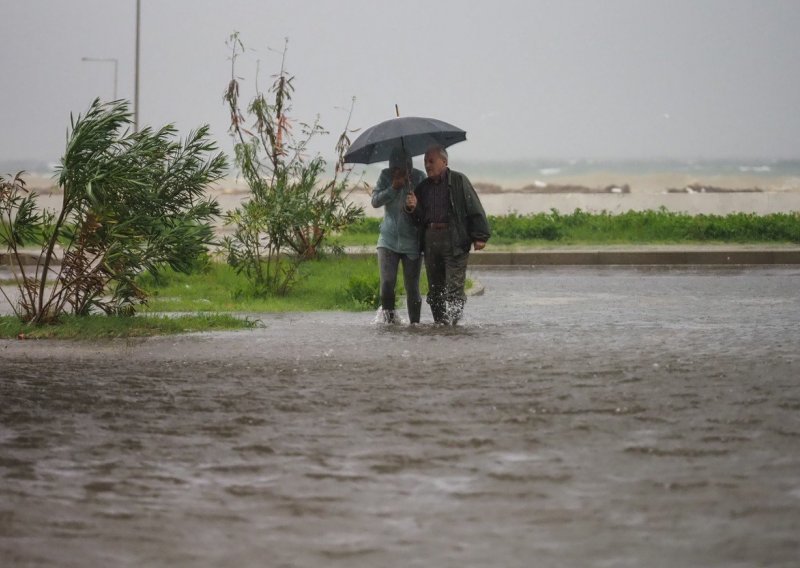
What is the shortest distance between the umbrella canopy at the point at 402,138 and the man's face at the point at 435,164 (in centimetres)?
21

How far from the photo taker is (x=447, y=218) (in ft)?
45.2

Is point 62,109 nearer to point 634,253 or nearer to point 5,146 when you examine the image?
point 5,146

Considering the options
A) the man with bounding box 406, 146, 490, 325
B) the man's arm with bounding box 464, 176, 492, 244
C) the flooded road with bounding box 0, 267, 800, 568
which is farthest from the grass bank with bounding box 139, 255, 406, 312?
the flooded road with bounding box 0, 267, 800, 568

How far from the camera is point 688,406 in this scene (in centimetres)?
870

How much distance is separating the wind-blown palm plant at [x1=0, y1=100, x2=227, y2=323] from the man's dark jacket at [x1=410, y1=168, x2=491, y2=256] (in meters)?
2.12

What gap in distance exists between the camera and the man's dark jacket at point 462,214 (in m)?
13.8

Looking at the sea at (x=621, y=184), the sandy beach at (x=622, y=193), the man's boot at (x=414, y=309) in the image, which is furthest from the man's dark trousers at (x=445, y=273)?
the sea at (x=621, y=184)

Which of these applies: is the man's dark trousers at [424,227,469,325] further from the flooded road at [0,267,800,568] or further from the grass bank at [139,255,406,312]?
the grass bank at [139,255,406,312]

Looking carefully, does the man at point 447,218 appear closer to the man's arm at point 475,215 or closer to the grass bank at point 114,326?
the man's arm at point 475,215

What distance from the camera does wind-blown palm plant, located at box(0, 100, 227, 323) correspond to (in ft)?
44.5

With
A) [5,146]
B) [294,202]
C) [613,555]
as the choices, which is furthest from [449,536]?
[5,146]

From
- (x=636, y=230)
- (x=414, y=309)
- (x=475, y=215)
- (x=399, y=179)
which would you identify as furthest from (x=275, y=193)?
(x=636, y=230)

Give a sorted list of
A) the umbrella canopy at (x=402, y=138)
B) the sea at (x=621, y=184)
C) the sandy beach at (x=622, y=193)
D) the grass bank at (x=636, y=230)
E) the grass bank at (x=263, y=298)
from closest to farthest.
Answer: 1. the umbrella canopy at (x=402, y=138)
2. the grass bank at (x=263, y=298)
3. the grass bank at (x=636, y=230)
4. the sandy beach at (x=622, y=193)
5. the sea at (x=621, y=184)

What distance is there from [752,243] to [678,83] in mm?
18329
